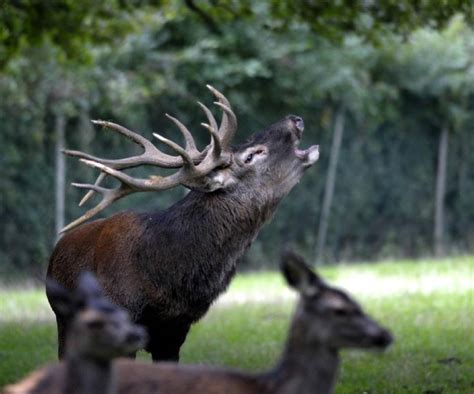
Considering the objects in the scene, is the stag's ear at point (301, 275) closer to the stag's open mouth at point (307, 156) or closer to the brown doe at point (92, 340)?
the brown doe at point (92, 340)

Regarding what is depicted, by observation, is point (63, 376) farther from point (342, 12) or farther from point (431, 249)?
point (431, 249)

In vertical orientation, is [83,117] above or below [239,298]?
above

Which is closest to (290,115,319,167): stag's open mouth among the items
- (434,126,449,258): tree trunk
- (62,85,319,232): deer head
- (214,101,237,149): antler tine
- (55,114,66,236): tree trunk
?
(62,85,319,232): deer head

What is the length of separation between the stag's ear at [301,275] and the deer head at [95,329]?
0.86 m

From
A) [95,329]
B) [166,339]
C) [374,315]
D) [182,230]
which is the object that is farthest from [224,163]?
[374,315]

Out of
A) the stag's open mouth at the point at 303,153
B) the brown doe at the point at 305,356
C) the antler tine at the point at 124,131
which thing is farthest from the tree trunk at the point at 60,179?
the brown doe at the point at 305,356

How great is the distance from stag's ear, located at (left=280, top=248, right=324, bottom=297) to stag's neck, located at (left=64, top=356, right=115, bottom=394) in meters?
1.04

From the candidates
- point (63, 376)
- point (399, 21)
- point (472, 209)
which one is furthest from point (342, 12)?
point (472, 209)

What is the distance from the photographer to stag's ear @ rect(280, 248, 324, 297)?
5.18 metres

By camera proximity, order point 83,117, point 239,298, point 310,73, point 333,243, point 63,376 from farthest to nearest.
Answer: point 333,243, point 310,73, point 83,117, point 239,298, point 63,376

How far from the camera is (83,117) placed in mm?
16391

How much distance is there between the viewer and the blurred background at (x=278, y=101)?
13.5m

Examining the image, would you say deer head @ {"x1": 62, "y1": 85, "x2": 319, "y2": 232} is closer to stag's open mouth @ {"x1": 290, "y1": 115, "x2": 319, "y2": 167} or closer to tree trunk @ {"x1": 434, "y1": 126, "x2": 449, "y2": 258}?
stag's open mouth @ {"x1": 290, "y1": 115, "x2": 319, "y2": 167}

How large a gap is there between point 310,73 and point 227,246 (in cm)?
1106
